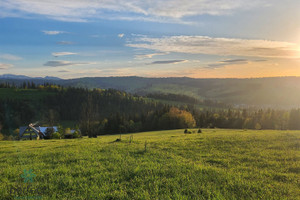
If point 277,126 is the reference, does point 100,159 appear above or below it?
above

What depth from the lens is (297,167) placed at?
11055 mm

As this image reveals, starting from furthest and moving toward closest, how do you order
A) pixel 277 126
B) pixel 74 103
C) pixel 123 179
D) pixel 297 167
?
1. pixel 74 103
2. pixel 277 126
3. pixel 297 167
4. pixel 123 179

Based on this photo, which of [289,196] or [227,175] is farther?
[227,175]

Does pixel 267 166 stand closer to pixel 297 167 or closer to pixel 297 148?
pixel 297 167

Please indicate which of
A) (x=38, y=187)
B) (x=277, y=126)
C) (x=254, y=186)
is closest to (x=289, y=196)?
(x=254, y=186)

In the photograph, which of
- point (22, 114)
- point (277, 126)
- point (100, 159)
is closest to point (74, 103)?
point (22, 114)

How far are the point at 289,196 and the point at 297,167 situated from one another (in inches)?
182

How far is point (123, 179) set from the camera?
372 inches

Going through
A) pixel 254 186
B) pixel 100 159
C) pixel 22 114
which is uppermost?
pixel 254 186

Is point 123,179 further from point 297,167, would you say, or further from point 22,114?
point 22,114

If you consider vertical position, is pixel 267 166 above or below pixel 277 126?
above

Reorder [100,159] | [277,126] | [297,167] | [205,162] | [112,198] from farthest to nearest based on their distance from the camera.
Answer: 1. [277,126]
2. [100,159]
3. [205,162]
4. [297,167]
5. [112,198]

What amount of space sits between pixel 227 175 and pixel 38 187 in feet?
29.3

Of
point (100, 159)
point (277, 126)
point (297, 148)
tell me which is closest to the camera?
point (100, 159)
